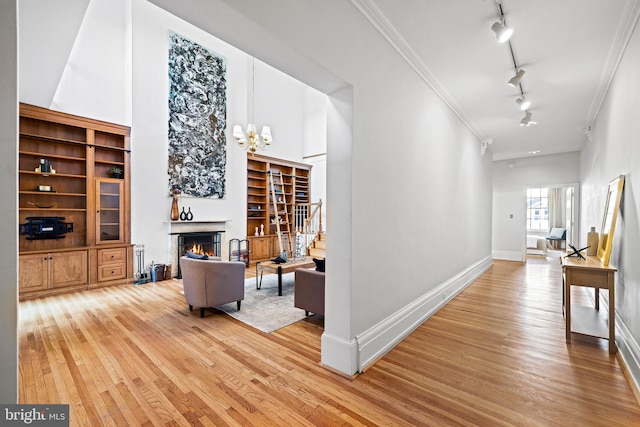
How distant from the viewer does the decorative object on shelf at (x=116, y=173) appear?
222 inches

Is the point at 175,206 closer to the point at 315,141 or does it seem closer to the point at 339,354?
the point at 315,141

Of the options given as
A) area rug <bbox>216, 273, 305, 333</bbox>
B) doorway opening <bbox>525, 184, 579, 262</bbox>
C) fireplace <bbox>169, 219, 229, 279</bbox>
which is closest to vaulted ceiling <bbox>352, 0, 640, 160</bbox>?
area rug <bbox>216, 273, 305, 333</bbox>

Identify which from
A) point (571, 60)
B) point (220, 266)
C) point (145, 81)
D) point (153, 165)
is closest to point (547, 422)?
point (220, 266)

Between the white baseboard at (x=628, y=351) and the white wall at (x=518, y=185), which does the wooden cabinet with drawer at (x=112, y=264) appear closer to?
the white baseboard at (x=628, y=351)

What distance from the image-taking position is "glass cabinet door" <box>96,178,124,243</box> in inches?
213

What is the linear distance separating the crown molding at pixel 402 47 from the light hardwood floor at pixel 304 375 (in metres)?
3.06

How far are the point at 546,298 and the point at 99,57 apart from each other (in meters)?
9.33

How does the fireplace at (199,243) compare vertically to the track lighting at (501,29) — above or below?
below

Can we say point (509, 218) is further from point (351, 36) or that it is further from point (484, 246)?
point (351, 36)

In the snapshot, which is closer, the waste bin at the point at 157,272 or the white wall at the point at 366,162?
the white wall at the point at 366,162

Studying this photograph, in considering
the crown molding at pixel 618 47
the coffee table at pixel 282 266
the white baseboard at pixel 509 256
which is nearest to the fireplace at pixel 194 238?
the coffee table at pixel 282 266

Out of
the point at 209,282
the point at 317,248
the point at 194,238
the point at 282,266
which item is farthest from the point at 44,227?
the point at 317,248

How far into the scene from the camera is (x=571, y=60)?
128 inches

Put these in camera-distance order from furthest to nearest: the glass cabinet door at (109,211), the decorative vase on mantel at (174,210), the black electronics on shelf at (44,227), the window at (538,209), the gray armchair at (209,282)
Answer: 1. the window at (538,209)
2. the decorative vase on mantel at (174,210)
3. the glass cabinet door at (109,211)
4. the black electronics on shelf at (44,227)
5. the gray armchair at (209,282)
